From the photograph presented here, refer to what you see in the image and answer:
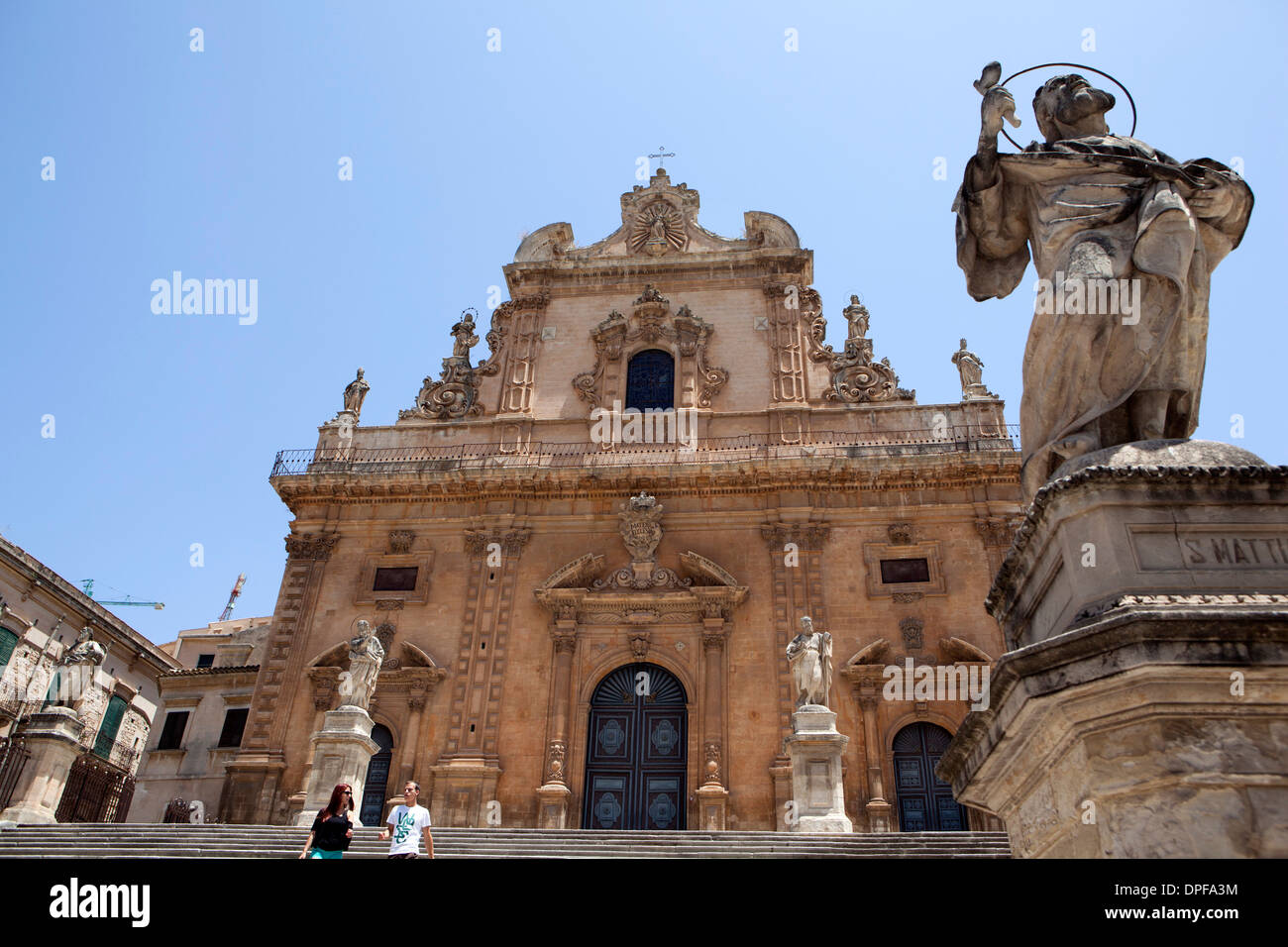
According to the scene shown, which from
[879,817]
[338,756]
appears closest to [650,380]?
[879,817]

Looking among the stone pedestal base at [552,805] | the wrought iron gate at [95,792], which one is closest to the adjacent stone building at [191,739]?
the wrought iron gate at [95,792]

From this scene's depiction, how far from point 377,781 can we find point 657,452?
7.97 m

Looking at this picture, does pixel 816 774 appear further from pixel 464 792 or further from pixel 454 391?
pixel 454 391

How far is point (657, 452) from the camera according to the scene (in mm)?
18219

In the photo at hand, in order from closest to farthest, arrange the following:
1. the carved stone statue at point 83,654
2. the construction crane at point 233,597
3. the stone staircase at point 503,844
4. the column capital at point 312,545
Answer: the stone staircase at point 503,844
the carved stone statue at point 83,654
the column capital at point 312,545
the construction crane at point 233,597

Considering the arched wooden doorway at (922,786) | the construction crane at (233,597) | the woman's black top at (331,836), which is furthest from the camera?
the construction crane at (233,597)

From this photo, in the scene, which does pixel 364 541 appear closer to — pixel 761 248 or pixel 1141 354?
pixel 761 248

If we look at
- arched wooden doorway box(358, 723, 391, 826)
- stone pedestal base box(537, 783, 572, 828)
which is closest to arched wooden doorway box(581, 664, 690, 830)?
stone pedestal base box(537, 783, 572, 828)

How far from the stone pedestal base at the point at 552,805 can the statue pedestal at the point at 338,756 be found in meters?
3.57

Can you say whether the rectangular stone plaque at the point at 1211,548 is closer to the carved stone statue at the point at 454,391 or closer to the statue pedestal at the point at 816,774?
the statue pedestal at the point at 816,774

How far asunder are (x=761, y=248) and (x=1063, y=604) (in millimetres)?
18507

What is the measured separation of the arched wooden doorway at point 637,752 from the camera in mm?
14891
